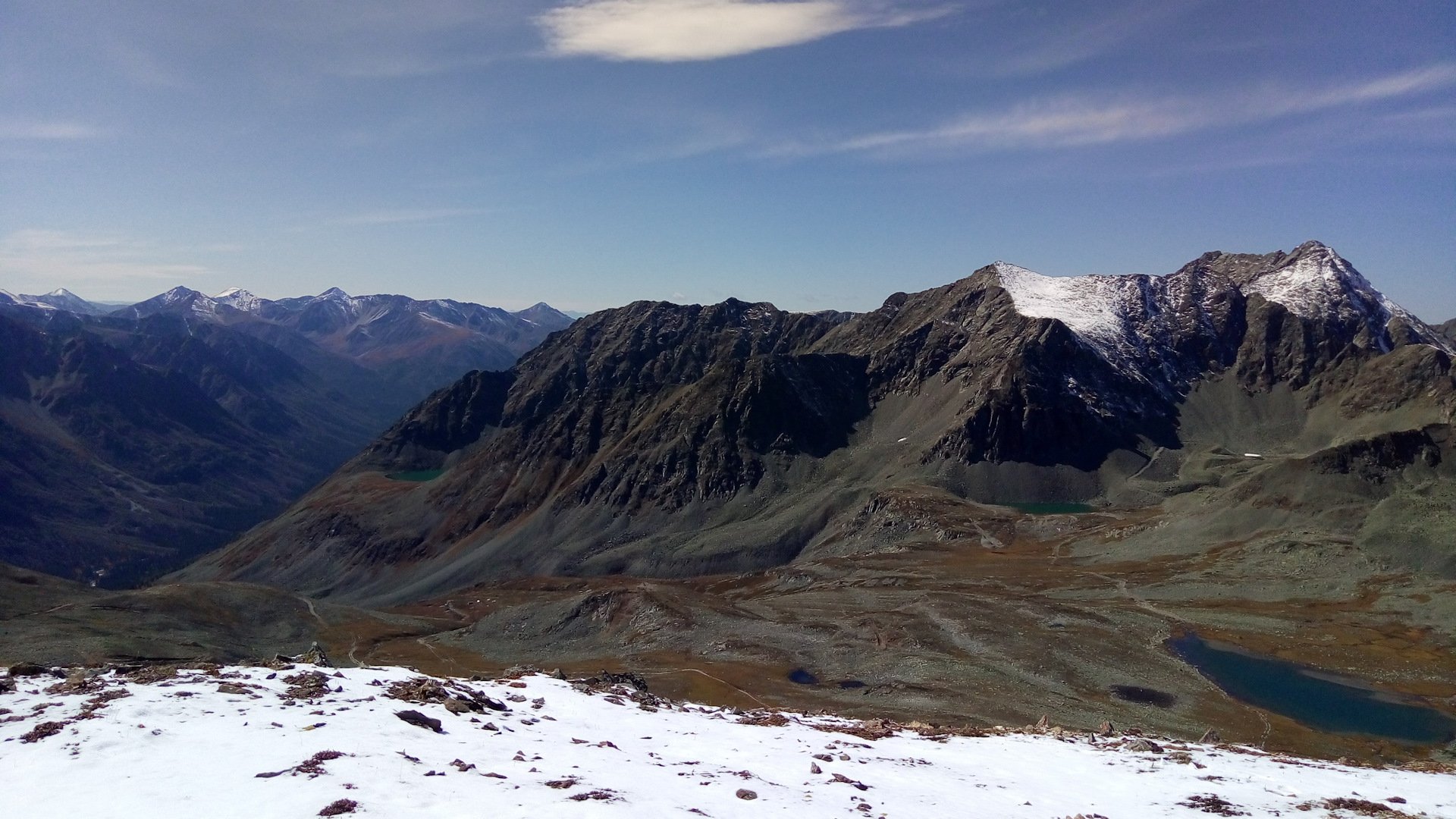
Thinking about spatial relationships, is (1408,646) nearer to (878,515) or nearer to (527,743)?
(878,515)

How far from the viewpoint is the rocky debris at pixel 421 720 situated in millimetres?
25375

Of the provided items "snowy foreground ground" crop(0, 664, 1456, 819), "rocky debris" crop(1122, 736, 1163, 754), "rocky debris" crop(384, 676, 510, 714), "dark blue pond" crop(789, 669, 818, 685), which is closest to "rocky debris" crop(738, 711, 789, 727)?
"snowy foreground ground" crop(0, 664, 1456, 819)

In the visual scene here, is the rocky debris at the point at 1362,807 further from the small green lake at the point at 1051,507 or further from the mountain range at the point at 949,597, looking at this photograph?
the small green lake at the point at 1051,507

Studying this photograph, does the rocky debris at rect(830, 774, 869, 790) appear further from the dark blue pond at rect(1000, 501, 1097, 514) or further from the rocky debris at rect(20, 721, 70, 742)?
the dark blue pond at rect(1000, 501, 1097, 514)

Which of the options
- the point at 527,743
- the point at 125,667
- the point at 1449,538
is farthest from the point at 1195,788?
the point at 1449,538

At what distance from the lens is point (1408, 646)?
284 ft

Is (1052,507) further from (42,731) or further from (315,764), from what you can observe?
(42,731)

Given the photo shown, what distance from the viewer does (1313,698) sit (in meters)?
72.6

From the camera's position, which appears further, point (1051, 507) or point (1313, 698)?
point (1051, 507)

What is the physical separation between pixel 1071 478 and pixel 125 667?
7856 inches

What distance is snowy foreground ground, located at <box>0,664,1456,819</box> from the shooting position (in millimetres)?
19344

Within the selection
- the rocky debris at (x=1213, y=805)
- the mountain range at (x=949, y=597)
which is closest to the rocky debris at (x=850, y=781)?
the rocky debris at (x=1213, y=805)

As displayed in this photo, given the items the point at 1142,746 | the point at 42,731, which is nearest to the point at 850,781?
the point at 1142,746

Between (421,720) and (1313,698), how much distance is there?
Result: 80031 millimetres
